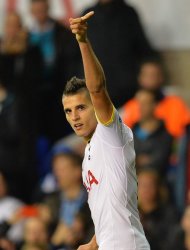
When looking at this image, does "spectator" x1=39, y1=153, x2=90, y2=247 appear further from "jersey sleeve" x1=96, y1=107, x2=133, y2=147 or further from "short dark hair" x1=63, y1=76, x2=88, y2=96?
"jersey sleeve" x1=96, y1=107, x2=133, y2=147

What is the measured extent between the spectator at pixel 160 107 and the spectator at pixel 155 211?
0.69 m

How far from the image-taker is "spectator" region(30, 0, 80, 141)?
924cm

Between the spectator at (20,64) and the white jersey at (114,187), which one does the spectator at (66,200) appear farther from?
the white jersey at (114,187)

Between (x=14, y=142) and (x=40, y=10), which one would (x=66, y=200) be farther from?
(x=40, y=10)

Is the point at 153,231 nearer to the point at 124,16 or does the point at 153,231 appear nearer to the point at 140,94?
the point at 140,94

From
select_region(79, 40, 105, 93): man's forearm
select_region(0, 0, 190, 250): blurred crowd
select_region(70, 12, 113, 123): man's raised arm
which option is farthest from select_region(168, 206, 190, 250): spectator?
select_region(79, 40, 105, 93): man's forearm

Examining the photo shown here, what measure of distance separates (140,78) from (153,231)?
1656 millimetres

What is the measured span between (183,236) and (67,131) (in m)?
2.73

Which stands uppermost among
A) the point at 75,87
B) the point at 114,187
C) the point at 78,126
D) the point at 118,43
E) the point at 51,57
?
the point at 75,87

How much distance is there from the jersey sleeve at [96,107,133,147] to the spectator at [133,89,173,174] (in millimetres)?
3006

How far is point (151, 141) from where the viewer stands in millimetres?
8078

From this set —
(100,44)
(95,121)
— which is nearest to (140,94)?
(100,44)

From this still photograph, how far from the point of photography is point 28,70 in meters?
9.14

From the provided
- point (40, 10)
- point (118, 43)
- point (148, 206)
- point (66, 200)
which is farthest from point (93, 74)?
point (40, 10)
